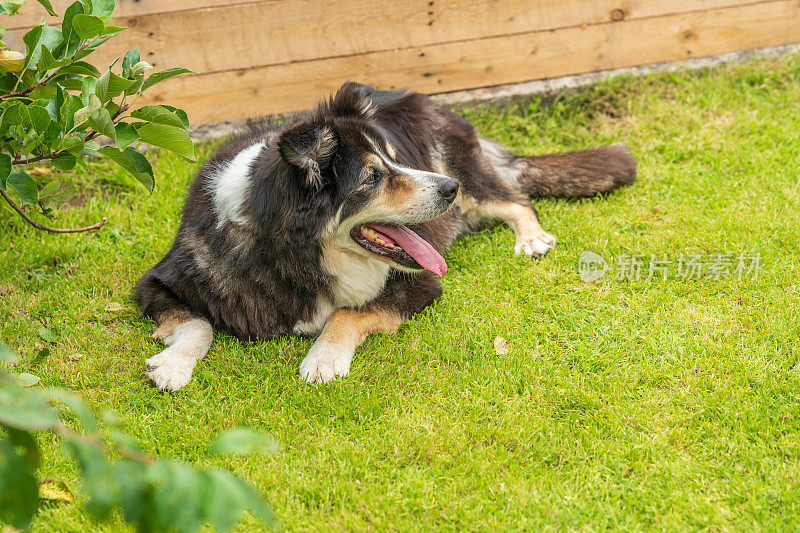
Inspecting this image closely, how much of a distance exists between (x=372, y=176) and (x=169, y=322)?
54.3 inches

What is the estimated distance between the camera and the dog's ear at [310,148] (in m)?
2.97

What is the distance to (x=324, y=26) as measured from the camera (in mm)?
5277

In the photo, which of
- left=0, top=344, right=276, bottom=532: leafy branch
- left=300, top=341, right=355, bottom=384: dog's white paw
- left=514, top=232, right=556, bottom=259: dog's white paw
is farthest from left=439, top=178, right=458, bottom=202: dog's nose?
left=0, top=344, right=276, bottom=532: leafy branch

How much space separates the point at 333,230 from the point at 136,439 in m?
1.26

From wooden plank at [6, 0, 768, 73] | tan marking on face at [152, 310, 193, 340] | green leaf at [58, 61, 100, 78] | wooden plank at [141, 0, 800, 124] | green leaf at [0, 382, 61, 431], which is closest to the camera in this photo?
green leaf at [0, 382, 61, 431]

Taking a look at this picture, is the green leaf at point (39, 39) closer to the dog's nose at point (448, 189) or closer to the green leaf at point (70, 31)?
the green leaf at point (70, 31)

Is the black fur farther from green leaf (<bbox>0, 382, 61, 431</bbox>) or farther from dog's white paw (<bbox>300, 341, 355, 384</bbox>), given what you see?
Result: green leaf (<bbox>0, 382, 61, 431</bbox>)

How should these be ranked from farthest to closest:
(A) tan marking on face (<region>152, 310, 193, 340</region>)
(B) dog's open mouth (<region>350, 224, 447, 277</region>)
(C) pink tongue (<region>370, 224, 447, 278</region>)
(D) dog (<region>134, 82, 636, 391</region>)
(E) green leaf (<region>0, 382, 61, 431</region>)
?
(A) tan marking on face (<region>152, 310, 193, 340</region>) < (C) pink tongue (<region>370, 224, 447, 278</region>) < (B) dog's open mouth (<region>350, 224, 447, 277</region>) < (D) dog (<region>134, 82, 636, 391</region>) < (E) green leaf (<region>0, 382, 61, 431</region>)

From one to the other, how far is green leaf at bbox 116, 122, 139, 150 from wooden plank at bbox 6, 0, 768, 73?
101 inches

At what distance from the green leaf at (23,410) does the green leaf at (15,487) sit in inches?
2.4

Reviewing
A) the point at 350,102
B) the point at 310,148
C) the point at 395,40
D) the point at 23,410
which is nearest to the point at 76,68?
the point at 310,148

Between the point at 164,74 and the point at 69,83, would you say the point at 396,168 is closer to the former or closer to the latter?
the point at 164,74

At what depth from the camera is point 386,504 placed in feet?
8.46

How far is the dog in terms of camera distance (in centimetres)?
315
